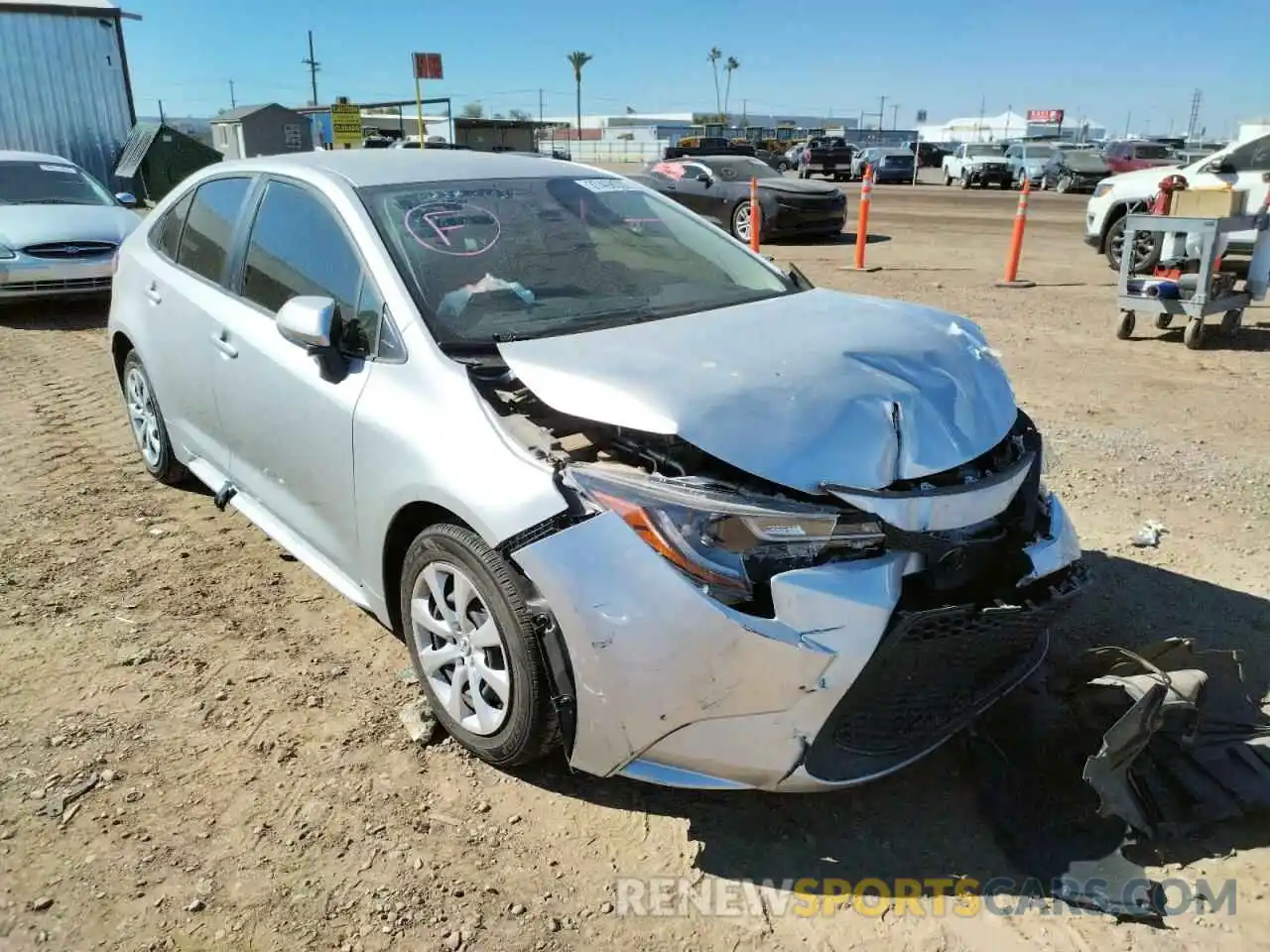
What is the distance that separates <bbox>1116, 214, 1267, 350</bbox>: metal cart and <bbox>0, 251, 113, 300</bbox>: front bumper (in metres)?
9.44

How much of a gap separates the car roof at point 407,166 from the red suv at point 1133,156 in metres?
29.7

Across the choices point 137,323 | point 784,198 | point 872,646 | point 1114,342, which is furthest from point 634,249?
point 784,198

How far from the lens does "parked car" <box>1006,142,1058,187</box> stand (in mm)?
31391

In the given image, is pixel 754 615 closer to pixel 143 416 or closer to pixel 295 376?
pixel 295 376

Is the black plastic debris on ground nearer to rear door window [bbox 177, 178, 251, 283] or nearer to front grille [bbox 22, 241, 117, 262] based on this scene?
rear door window [bbox 177, 178, 251, 283]

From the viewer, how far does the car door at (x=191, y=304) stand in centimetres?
399

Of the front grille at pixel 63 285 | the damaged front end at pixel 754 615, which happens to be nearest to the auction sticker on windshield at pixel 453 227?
the damaged front end at pixel 754 615

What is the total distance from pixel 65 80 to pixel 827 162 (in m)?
26.0

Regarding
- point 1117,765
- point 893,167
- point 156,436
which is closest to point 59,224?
point 156,436

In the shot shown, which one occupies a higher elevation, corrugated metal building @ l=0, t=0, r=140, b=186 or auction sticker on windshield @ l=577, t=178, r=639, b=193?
corrugated metal building @ l=0, t=0, r=140, b=186

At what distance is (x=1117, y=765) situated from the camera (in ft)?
8.30

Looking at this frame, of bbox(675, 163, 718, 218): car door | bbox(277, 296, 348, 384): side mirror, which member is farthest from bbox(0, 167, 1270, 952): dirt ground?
bbox(675, 163, 718, 218): car door

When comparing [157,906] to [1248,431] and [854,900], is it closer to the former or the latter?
[854,900]

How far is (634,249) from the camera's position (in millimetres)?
3775
